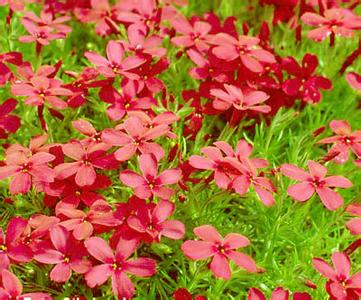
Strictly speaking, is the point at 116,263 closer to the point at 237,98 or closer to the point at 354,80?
the point at 237,98

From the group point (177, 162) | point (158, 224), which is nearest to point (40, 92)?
point (177, 162)

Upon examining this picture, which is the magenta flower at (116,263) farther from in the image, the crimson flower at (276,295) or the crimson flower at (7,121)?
the crimson flower at (7,121)

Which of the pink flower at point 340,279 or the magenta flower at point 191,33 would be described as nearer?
the pink flower at point 340,279

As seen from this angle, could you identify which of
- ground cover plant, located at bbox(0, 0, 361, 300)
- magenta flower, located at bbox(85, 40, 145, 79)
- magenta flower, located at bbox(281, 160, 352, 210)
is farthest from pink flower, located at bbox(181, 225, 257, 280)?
magenta flower, located at bbox(85, 40, 145, 79)

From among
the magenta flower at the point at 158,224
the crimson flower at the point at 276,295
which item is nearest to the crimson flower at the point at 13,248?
the magenta flower at the point at 158,224

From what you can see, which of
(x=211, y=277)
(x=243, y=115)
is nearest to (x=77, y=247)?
(x=211, y=277)
